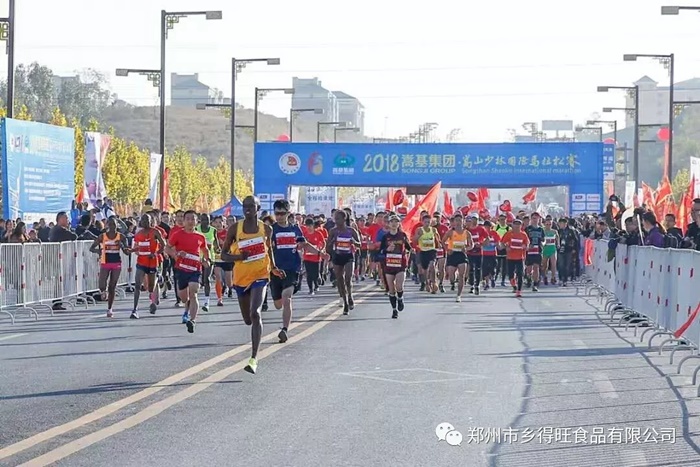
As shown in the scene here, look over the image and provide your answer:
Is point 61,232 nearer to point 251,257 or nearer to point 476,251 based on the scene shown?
point 476,251

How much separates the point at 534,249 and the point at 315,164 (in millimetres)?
18957

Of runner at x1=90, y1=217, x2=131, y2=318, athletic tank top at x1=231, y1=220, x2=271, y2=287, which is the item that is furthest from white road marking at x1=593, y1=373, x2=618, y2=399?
runner at x1=90, y1=217, x2=131, y2=318

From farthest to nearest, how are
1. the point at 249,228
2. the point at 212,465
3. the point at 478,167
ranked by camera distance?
the point at 478,167
the point at 249,228
the point at 212,465

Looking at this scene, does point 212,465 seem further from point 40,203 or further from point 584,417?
point 40,203

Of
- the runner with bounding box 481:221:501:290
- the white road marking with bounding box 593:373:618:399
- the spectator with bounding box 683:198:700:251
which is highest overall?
the spectator with bounding box 683:198:700:251

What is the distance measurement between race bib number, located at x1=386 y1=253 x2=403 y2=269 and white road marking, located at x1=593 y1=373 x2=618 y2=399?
925 cm

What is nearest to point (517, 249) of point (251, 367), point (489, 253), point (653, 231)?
point (489, 253)

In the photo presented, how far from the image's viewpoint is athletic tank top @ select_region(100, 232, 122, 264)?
22938 millimetres

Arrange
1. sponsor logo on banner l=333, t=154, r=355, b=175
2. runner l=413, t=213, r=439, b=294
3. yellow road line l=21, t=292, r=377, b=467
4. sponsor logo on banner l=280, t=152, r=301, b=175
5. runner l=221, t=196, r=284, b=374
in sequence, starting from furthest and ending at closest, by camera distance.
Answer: sponsor logo on banner l=333, t=154, r=355, b=175
sponsor logo on banner l=280, t=152, r=301, b=175
runner l=413, t=213, r=439, b=294
runner l=221, t=196, r=284, b=374
yellow road line l=21, t=292, r=377, b=467

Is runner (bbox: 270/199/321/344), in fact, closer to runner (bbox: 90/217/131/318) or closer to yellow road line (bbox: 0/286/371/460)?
yellow road line (bbox: 0/286/371/460)

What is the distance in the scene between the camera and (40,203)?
3005 centimetres

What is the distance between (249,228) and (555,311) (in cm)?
1187

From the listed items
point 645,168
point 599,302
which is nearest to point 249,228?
point 599,302

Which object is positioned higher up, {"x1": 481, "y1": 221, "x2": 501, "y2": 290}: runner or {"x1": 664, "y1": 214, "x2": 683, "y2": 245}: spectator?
{"x1": 664, "y1": 214, "x2": 683, "y2": 245}: spectator
